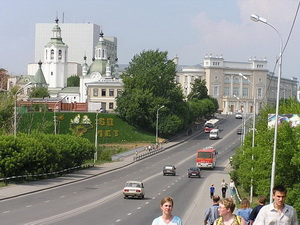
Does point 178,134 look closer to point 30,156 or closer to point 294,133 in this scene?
point 30,156

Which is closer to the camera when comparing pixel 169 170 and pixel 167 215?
pixel 167 215

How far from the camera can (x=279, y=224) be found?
11.2 metres

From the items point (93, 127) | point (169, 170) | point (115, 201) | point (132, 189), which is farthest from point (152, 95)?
point (115, 201)

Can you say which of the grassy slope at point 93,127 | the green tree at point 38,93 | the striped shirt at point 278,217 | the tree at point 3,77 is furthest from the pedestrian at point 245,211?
the green tree at point 38,93

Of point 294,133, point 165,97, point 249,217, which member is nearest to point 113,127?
point 165,97

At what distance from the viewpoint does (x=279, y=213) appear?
1127 cm

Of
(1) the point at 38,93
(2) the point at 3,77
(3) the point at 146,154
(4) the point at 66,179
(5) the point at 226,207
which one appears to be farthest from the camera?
(1) the point at 38,93

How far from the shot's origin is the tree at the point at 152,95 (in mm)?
114375

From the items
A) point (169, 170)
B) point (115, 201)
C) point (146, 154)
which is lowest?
point (146, 154)

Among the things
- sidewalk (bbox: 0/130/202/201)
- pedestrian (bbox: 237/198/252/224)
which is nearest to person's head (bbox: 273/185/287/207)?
pedestrian (bbox: 237/198/252/224)

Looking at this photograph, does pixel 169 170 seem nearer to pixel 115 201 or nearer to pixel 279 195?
pixel 115 201

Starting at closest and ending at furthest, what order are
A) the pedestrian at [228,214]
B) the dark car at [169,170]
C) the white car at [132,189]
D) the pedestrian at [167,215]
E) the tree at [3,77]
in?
1. the pedestrian at [167,215]
2. the pedestrian at [228,214]
3. the white car at [132,189]
4. the dark car at [169,170]
5. the tree at [3,77]

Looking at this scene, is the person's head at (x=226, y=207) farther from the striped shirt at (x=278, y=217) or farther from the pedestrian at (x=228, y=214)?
the striped shirt at (x=278, y=217)

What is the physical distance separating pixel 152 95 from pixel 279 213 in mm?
104768
